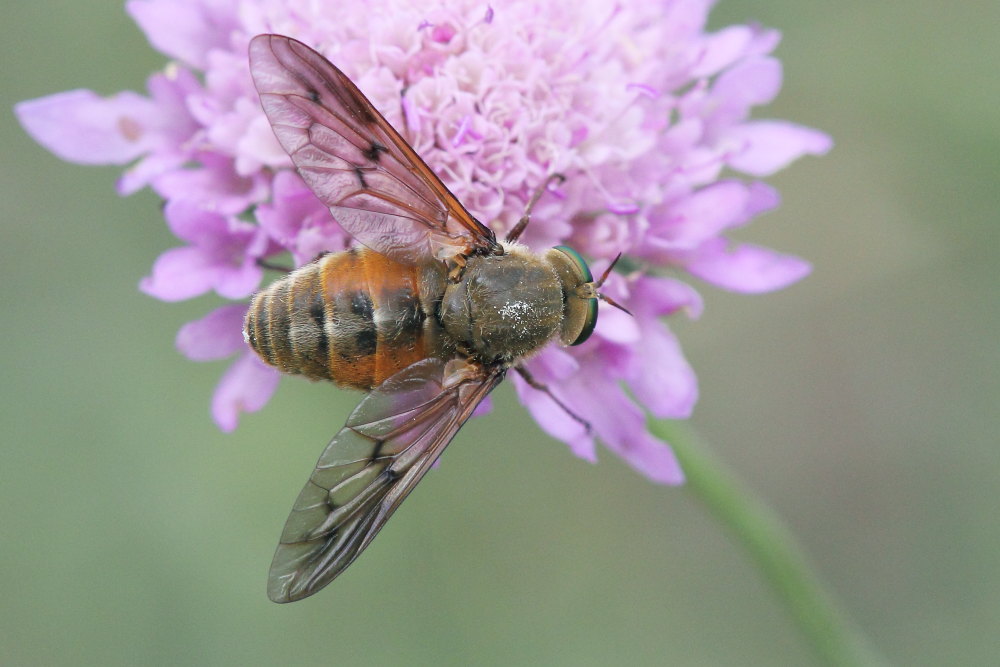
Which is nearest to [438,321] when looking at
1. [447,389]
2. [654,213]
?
[447,389]

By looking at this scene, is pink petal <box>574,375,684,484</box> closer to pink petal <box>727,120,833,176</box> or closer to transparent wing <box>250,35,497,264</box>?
transparent wing <box>250,35,497,264</box>

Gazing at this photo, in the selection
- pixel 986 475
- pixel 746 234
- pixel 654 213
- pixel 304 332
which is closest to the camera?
pixel 304 332

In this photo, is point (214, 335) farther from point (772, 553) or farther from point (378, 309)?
point (772, 553)

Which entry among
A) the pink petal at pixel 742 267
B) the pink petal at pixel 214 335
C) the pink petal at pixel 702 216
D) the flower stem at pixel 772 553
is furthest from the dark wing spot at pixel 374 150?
the flower stem at pixel 772 553

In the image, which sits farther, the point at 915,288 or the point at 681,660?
the point at 915,288

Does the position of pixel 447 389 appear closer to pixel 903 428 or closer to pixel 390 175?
pixel 390 175

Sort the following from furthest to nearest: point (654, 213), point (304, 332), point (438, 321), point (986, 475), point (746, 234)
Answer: point (746, 234) < point (986, 475) < point (654, 213) < point (438, 321) < point (304, 332)

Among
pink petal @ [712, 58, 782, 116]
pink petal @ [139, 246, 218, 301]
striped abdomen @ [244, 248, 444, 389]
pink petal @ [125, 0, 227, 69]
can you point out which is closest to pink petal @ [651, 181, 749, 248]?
pink petal @ [712, 58, 782, 116]
